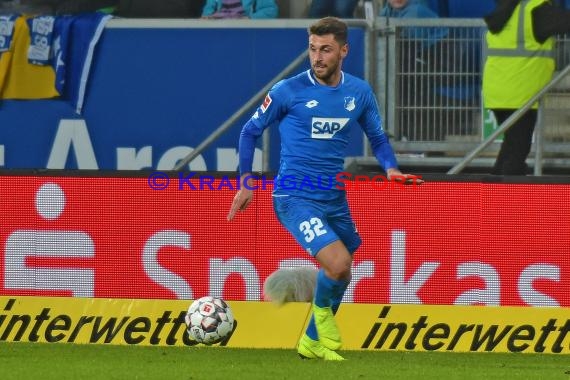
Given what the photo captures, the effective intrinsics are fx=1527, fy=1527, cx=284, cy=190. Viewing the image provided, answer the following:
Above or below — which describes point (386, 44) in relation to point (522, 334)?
above

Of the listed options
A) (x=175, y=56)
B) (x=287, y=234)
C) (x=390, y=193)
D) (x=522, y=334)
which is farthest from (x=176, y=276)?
(x=175, y=56)

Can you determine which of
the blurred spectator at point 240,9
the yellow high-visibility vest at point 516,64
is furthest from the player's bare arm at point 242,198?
the blurred spectator at point 240,9

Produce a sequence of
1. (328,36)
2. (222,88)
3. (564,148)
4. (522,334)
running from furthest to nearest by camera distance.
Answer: (222,88) < (564,148) < (522,334) < (328,36)

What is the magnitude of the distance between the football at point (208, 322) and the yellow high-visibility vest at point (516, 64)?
3777 millimetres

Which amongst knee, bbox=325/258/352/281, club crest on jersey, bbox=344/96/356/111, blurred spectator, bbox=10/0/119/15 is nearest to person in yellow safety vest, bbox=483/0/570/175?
club crest on jersey, bbox=344/96/356/111

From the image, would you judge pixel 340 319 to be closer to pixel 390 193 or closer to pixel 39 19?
pixel 390 193

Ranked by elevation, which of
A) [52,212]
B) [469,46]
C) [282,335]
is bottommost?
[282,335]

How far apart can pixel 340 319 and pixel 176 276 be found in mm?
1330

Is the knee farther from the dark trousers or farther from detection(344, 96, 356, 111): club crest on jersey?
the dark trousers

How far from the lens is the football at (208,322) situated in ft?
34.3

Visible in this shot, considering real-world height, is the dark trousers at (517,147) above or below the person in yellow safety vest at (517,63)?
below

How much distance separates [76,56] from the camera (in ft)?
49.2

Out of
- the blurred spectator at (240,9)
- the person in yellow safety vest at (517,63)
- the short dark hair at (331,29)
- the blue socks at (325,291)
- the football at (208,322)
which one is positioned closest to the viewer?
the short dark hair at (331,29)

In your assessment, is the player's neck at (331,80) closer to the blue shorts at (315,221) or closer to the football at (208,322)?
the blue shorts at (315,221)
